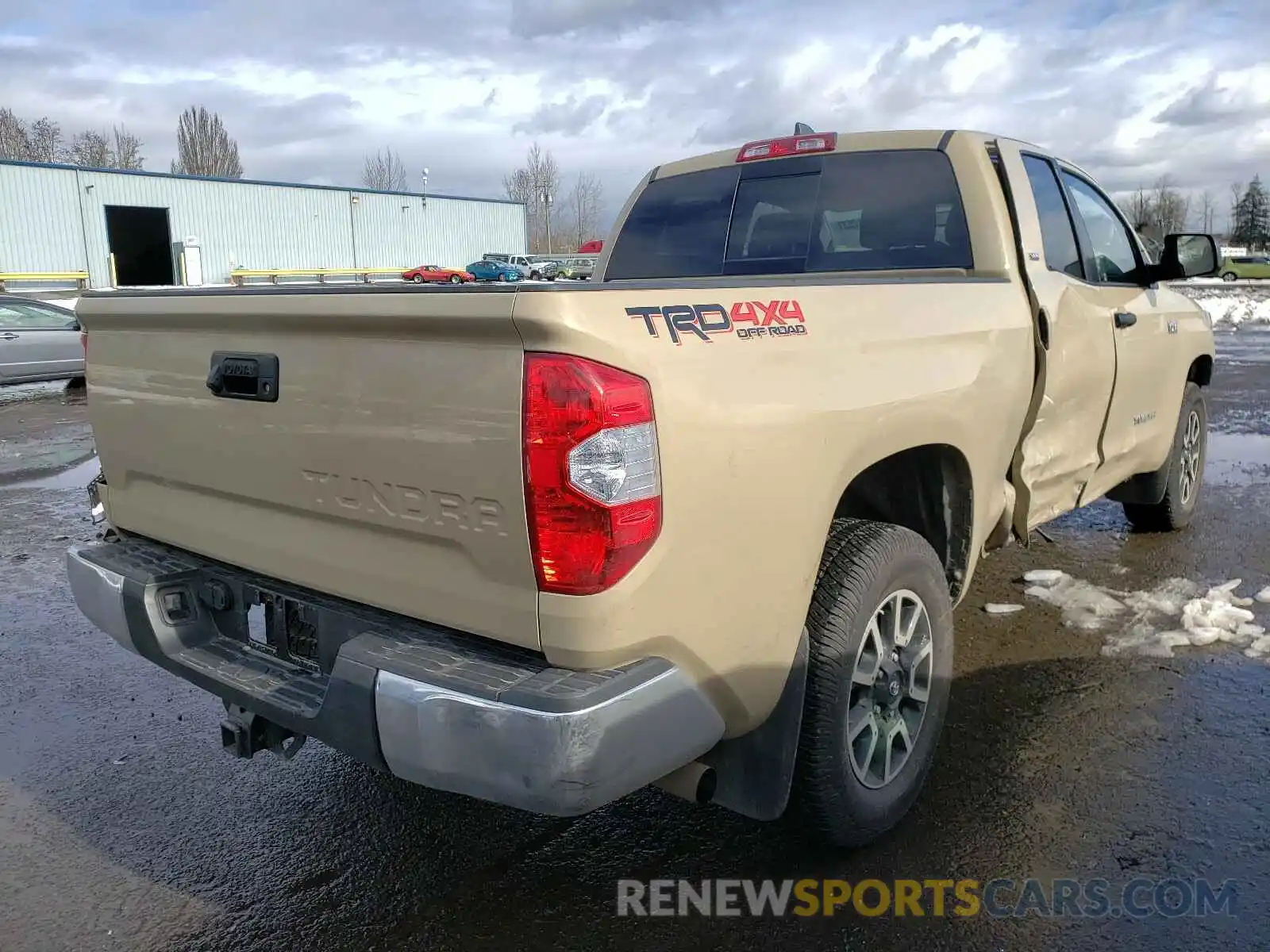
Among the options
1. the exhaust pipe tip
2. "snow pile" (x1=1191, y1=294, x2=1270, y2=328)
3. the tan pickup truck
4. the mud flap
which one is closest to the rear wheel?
the tan pickup truck

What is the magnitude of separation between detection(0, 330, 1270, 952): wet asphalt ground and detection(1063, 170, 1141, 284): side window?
1.73 m

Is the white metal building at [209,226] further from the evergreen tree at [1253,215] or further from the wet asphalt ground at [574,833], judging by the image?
the evergreen tree at [1253,215]

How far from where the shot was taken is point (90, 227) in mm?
39031

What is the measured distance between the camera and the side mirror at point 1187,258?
4.91 meters

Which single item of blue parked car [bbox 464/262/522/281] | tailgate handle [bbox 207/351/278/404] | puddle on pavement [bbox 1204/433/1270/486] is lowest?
puddle on pavement [bbox 1204/433/1270/486]

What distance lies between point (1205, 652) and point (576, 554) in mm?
3518

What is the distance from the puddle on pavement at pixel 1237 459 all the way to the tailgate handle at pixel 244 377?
21.6 feet

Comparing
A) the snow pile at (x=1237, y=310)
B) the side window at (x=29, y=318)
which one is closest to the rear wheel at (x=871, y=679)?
the side window at (x=29, y=318)

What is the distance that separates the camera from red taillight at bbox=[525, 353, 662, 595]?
2039mm

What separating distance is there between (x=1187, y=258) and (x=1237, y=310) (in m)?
22.5

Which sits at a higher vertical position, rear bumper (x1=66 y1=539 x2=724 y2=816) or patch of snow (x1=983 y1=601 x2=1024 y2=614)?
rear bumper (x1=66 y1=539 x2=724 y2=816)

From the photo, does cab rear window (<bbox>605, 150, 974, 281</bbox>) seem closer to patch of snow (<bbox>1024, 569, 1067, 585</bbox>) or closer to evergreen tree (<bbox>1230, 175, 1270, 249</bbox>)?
patch of snow (<bbox>1024, 569, 1067, 585</bbox>)

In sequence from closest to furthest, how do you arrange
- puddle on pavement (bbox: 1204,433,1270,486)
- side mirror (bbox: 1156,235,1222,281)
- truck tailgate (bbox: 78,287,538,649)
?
truck tailgate (bbox: 78,287,538,649), side mirror (bbox: 1156,235,1222,281), puddle on pavement (bbox: 1204,433,1270,486)

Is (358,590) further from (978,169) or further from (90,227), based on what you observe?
(90,227)
